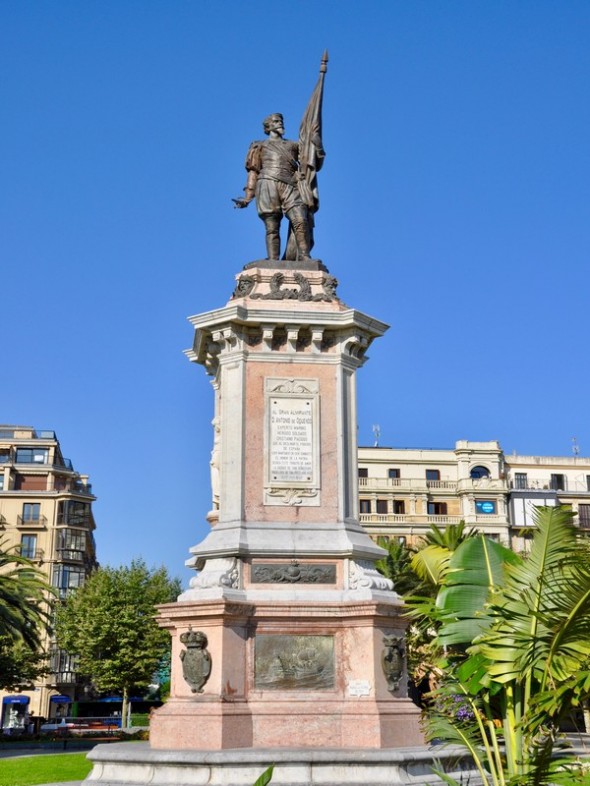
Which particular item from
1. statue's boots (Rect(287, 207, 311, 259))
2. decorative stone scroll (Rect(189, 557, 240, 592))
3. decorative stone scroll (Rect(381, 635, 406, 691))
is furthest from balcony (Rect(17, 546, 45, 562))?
decorative stone scroll (Rect(381, 635, 406, 691))

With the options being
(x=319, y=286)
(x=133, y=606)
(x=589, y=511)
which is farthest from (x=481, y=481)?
(x=319, y=286)

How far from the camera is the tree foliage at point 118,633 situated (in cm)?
5281

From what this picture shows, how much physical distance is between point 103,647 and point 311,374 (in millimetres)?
40435

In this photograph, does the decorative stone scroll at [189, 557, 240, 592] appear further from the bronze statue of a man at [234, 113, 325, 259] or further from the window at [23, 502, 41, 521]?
the window at [23, 502, 41, 521]

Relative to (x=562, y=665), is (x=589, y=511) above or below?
above

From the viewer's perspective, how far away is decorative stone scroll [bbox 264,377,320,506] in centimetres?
1609

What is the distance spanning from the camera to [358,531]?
1625cm

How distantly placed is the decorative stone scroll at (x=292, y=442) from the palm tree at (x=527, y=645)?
3.60 metres

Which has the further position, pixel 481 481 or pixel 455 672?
pixel 481 481

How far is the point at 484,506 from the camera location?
77750 millimetres

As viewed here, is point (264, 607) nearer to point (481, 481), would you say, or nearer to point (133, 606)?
point (133, 606)

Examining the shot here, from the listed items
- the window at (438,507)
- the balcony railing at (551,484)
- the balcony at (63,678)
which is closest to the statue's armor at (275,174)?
the window at (438,507)

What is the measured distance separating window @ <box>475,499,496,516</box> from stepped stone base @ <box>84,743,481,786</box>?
214ft

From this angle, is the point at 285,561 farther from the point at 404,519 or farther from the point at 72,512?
the point at 72,512
